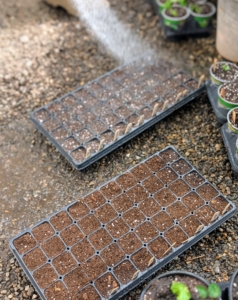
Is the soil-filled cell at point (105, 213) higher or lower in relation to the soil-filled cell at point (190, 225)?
higher

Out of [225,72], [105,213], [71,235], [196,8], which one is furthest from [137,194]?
[196,8]

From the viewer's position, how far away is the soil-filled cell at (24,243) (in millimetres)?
2111

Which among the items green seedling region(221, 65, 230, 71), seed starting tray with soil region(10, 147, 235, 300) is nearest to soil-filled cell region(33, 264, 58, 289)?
seed starting tray with soil region(10, 147, 235, 300)

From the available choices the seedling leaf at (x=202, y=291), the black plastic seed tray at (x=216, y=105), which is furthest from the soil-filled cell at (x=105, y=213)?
the black plastic seed tray at (x=216, y=105)

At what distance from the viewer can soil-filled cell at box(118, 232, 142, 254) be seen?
208cm

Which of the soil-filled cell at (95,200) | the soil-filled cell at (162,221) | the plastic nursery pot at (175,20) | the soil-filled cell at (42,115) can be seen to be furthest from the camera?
the plastic nursery pot at (175,20)

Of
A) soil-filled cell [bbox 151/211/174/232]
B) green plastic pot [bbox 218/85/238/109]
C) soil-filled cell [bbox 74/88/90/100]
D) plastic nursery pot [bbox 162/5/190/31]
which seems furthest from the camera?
plastic nursery pot [bbox 162/5/190/31]

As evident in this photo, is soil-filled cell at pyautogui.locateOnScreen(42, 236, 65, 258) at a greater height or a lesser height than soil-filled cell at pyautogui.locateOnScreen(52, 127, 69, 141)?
lesser

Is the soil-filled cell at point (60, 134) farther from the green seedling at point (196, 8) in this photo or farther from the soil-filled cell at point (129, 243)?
the green seedling at point (196, 8)

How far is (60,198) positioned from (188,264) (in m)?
0.80

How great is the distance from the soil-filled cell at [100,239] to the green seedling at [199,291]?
480mm

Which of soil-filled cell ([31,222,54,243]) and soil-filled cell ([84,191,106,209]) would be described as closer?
soil-filled cell ([31,222,54,243])

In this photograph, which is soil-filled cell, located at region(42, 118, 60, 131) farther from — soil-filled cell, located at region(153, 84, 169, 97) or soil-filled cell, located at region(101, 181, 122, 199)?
soil-filled cell, located at region(153, 84, 169, 97)

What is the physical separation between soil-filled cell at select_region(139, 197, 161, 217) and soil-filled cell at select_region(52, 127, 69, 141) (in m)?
0.68
